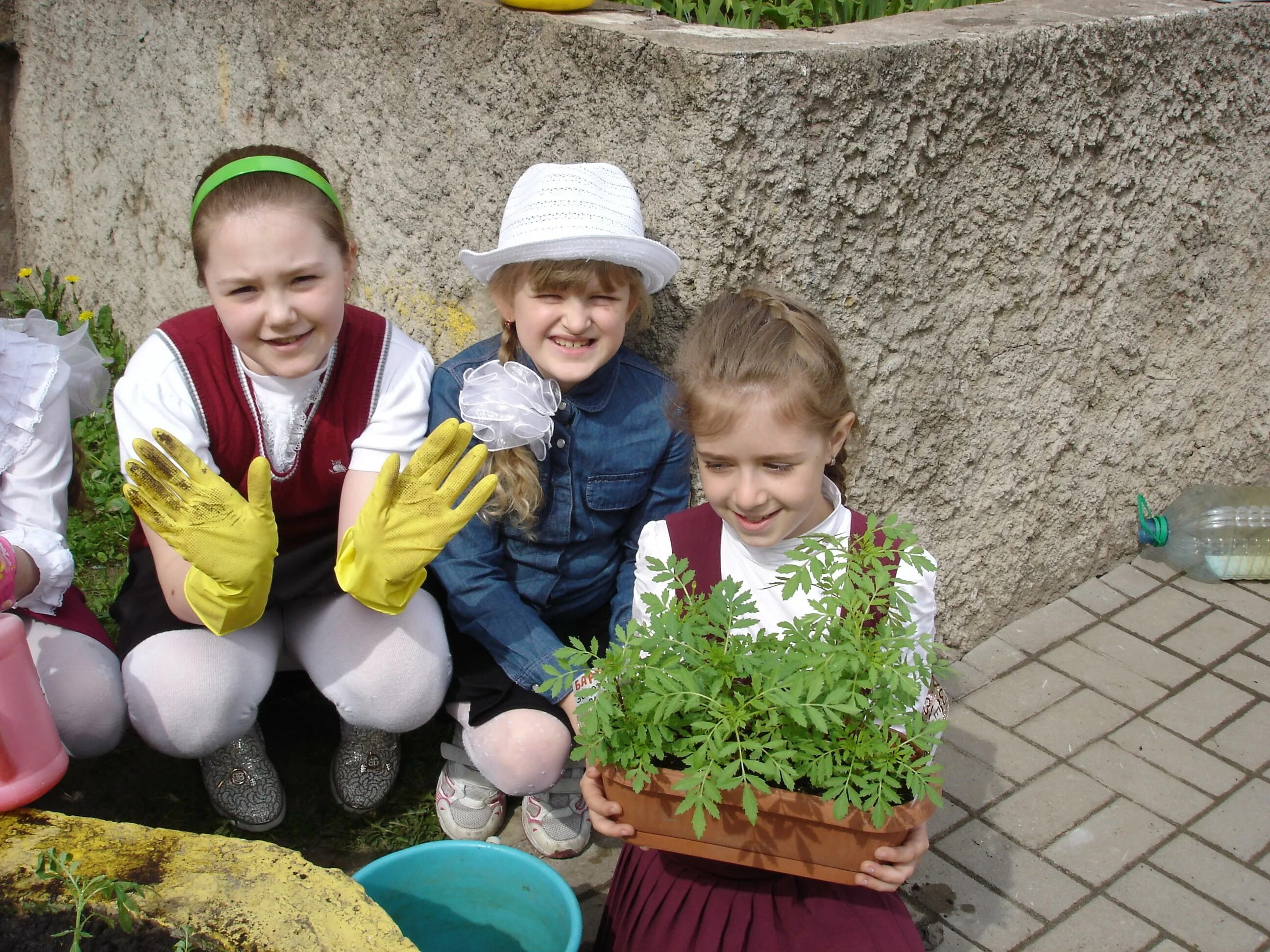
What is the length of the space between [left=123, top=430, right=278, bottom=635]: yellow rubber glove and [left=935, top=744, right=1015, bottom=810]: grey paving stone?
1.54 metres

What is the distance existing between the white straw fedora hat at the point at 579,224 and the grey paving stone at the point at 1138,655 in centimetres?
172

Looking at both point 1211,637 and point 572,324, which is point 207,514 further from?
point 1211,637

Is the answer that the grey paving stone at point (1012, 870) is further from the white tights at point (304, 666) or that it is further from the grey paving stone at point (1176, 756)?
the white tights at point (304, 666)

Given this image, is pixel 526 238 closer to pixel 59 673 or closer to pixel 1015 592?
pixel 59 673

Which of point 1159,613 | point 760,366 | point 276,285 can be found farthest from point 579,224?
point 1159,613

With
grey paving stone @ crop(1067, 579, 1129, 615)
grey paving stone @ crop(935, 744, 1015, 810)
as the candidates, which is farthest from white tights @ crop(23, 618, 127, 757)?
grey paving stone @ crop(1067, 579, 1129, 615)

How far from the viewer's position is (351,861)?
2.31 meters

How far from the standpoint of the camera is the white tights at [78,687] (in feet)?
6.68

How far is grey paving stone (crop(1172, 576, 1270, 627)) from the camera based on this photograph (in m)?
3.23

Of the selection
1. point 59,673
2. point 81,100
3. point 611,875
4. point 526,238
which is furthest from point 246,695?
point 81,100

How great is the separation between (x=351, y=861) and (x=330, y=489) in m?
0.76

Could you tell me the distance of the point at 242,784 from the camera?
90.1 inches

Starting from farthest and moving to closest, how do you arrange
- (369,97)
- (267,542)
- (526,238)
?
(369,97) < (526,238) < (267,542)

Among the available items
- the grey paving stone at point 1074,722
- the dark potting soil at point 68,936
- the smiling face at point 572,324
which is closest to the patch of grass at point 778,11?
the smiling face at point 572,324
